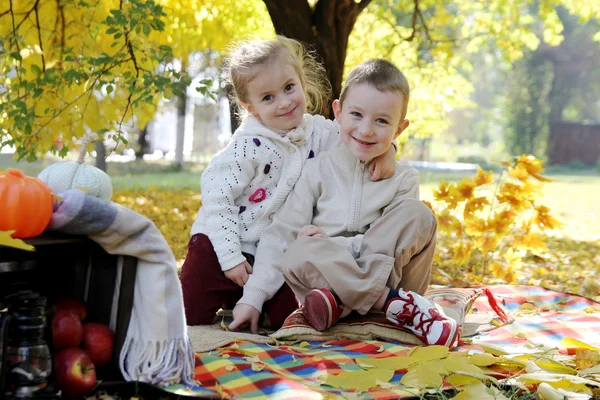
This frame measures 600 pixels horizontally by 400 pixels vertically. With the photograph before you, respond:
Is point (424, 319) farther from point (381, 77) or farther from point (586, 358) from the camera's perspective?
point (381, 77)

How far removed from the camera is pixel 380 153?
277cm

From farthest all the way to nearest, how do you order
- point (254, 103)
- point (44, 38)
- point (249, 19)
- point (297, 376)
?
point (249, 19) → point (44, 38) → point (254, 103) → point (297, 376)

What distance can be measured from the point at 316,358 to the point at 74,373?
2.59 feet

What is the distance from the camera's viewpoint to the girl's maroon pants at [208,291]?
285 centimetres

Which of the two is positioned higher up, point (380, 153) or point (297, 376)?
point (380, 153)

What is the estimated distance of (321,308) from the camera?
2.52m

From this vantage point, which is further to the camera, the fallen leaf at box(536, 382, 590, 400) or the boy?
the boy

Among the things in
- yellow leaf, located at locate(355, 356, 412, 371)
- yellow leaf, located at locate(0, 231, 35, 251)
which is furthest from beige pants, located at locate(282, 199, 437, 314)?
yellow leaf, located at locate(0, 231, 35, 251)

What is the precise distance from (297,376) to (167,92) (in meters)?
2.15

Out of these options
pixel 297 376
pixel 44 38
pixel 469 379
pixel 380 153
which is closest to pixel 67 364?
pixel 297 376

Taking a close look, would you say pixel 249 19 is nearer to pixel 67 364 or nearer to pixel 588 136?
pixel 67 364

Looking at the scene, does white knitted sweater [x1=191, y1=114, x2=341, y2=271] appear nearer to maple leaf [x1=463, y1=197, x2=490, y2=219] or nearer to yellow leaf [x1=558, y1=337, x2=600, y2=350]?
yellow leaf [x1=558, y1=337, x2=600, y2=350]

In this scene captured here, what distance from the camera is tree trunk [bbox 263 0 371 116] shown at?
4.54 meters

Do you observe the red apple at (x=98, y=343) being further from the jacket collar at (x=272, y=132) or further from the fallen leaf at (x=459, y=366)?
the jacket collar at (x=272, y=132)
